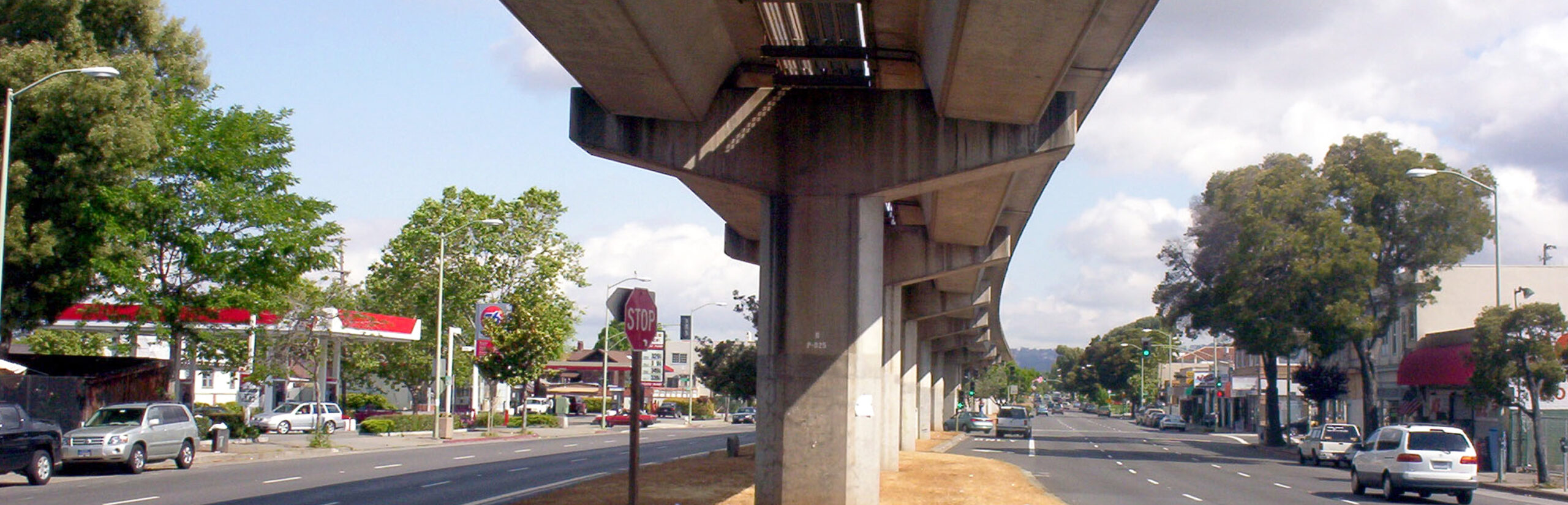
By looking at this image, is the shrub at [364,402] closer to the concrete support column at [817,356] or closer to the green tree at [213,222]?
the green tree at [213,222]

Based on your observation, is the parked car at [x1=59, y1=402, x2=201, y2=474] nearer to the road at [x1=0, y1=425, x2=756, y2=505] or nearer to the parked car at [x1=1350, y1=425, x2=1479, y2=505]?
the road at [x1=0, y1=425, x2=756, y2=505]

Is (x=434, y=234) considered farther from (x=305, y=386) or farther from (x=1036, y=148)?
(x=1036, y=148)

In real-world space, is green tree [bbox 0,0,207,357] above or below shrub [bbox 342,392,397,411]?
above

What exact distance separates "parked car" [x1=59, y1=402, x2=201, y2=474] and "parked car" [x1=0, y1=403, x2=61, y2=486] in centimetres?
69

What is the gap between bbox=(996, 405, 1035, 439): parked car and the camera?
65.0 metres

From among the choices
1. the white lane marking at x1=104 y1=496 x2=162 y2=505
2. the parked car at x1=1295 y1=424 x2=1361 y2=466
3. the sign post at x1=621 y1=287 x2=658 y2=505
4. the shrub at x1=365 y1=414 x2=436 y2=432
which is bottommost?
the shrub at x1=365 y1=414 x2=436 y2=432

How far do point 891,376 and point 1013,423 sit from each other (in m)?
33.3

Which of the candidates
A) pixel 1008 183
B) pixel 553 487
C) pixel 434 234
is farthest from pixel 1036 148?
pixel 434 234

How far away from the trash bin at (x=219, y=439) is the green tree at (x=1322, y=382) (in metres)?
49.4

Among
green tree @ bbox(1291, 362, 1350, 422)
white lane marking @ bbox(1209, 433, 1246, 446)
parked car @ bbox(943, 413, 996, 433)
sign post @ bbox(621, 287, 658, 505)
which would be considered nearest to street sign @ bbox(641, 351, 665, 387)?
parked car @ bbox(943, 413, 996, 433)

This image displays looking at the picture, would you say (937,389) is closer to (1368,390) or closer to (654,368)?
(1368,390)

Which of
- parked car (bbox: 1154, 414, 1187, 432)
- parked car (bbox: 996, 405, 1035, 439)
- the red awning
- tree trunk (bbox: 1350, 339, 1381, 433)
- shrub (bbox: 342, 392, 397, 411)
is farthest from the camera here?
parked car (bbox: 1154, 414, 1187, 432)

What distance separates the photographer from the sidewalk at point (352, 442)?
115 feet

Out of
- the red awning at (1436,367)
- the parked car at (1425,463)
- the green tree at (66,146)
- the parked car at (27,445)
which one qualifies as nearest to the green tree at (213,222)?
the green tree at (66,146)
